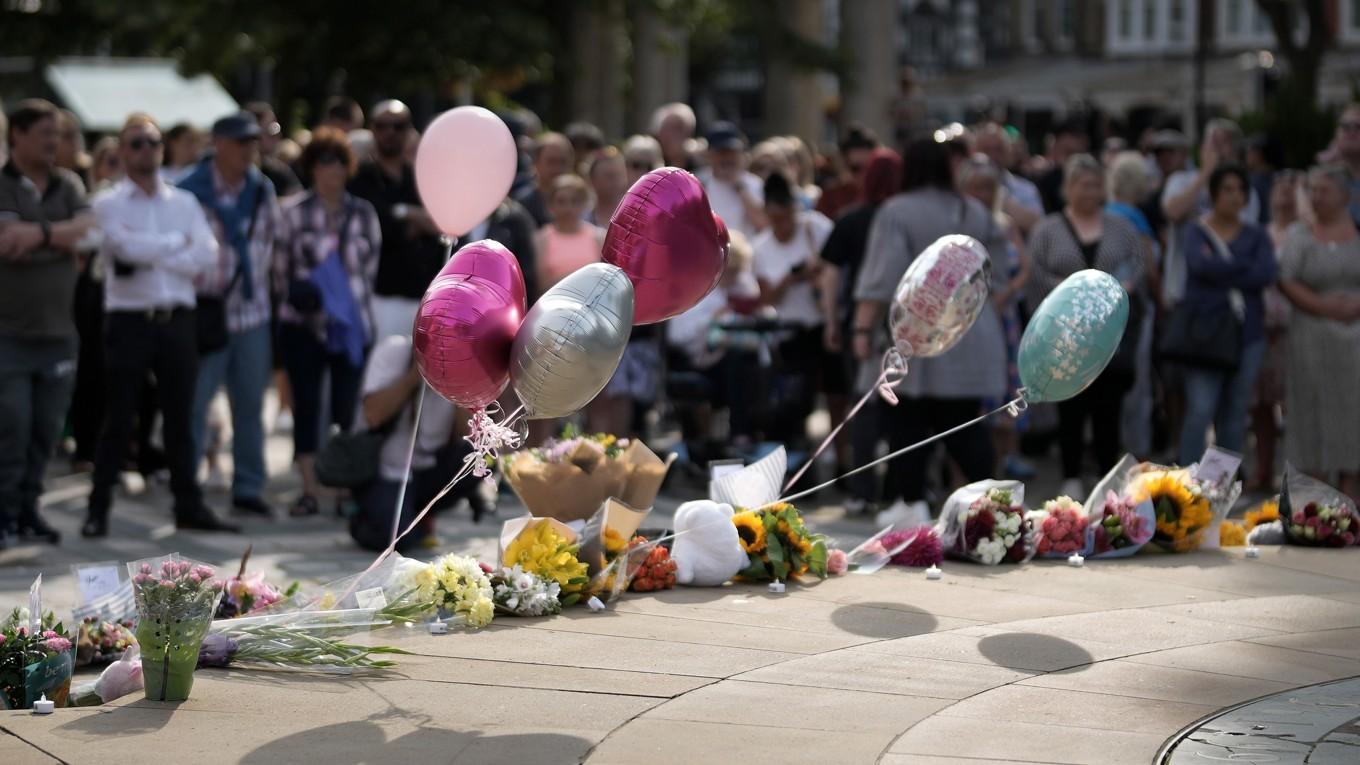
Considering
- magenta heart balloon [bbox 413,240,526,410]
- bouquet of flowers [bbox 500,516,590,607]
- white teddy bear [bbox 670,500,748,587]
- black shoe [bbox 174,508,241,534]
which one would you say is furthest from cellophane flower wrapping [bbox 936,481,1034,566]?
black shoe [bbox 174,508,241,534]

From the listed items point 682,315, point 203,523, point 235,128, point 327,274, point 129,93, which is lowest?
point 203,523

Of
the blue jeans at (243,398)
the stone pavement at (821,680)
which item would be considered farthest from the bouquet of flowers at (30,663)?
the blue jeans at (243,398)

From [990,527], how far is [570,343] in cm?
284

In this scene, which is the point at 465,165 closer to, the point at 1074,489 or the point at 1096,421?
the point at 1074,489

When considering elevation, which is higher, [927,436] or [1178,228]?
[1178,228]

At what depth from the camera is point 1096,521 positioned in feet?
27.4

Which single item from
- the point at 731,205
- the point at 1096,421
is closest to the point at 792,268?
the point at 731,205

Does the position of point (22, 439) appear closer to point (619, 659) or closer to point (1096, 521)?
point (619, 659)

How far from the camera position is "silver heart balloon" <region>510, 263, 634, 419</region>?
592 cm

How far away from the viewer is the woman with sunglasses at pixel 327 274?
35.6 feet

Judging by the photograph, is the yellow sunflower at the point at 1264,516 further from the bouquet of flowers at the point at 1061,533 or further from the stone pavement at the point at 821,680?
the bouquet of flowers at the point at 1061,533

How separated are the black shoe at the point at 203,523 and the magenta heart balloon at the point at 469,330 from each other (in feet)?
14.4

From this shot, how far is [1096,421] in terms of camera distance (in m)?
11.4

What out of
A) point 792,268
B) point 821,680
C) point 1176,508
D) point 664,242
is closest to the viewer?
point 821,680
